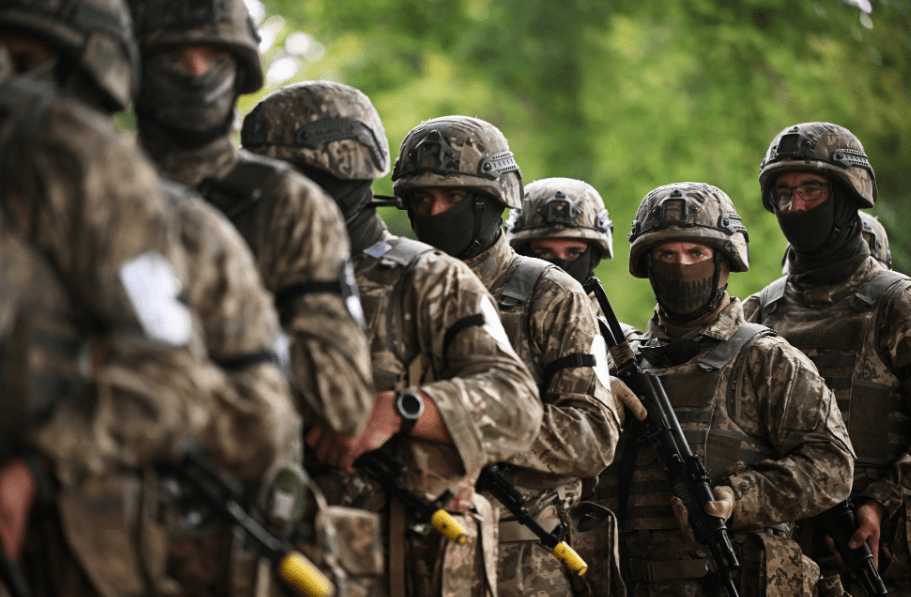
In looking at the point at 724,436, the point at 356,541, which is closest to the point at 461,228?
the point at 724,436

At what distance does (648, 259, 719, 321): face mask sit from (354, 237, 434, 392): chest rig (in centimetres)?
251

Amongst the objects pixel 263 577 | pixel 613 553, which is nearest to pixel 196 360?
pixel 263 577

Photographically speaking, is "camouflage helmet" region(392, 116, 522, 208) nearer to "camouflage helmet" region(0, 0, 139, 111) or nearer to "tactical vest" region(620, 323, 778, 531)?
"tactical vest" region(620, 323, 778, 531)

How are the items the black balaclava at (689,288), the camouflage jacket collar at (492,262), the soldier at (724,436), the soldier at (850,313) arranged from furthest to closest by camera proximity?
the soldier at (850,313) < the black balaclava at (689,288) < the soldier at (724,436) < the camouflage jacket collar at (492,262)

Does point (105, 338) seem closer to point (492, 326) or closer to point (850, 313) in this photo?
point (492, 326)

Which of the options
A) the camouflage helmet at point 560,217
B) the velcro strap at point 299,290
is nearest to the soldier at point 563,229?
the camouflage helmet at point 560,217

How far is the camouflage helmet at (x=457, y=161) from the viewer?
495 centimetres

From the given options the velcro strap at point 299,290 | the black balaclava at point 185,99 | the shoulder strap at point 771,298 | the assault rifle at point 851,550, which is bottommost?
the velcro strap at point 299,290

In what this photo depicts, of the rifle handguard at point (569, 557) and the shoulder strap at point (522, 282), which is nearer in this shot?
the rifle handguard at point (569, 557)

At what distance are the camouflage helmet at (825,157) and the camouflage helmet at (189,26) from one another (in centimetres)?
448

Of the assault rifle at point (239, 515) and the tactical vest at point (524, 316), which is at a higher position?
the tactical vest at point (524, 316)

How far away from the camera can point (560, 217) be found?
6.25m

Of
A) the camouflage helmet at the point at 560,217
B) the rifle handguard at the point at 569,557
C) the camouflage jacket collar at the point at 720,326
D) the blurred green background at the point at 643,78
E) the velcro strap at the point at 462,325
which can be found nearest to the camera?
the velcro strap at the point at 462,325

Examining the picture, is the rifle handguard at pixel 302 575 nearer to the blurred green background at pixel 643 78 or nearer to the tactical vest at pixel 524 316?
the tactical vest at pixel 524 316
